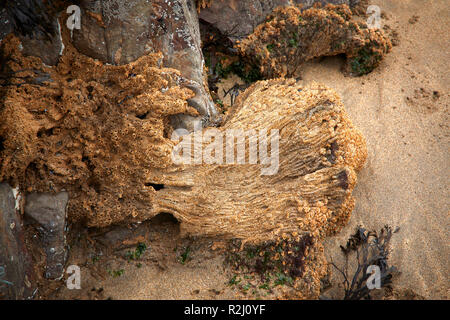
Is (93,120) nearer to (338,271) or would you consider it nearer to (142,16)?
(142,16)

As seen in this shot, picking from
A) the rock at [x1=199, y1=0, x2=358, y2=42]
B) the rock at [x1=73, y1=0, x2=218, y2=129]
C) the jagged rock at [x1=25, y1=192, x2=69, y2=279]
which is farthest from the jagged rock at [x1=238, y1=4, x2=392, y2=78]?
the jagged rock at [x1=25, y1=192, x2=69, y2=279]

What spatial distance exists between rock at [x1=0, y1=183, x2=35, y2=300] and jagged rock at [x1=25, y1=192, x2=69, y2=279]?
0.14 m

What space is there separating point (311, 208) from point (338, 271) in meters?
0.68

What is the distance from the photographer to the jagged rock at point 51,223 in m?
3.07

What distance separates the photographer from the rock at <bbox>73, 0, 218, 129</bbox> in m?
3.33

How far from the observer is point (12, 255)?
110 inches

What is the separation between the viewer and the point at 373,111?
483 cm

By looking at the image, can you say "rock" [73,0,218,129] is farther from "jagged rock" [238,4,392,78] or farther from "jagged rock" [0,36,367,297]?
"jagged rock" [238,4,392,78]

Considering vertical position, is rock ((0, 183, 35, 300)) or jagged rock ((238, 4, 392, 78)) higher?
jagged rock ((238, 4, 392, 78))

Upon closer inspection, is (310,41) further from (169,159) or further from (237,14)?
(169,159)

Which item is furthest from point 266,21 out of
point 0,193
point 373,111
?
point 0,193

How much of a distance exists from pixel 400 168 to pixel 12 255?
12.6 ft

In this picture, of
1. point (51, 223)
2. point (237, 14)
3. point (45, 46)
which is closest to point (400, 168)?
point (237, 14)

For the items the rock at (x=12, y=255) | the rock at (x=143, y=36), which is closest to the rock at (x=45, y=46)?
the rock at (x=143, y=36)
